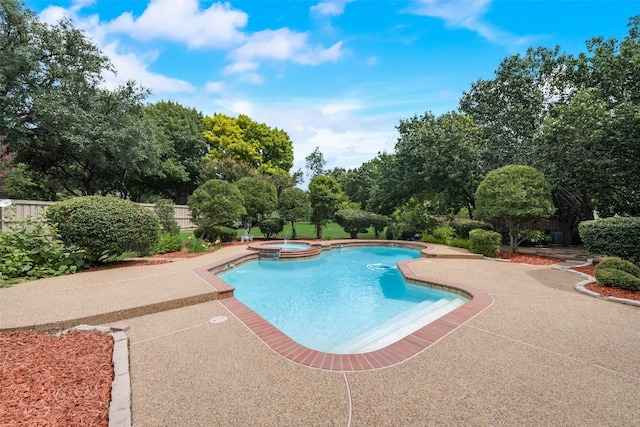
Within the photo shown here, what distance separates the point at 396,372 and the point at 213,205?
37.3 ft

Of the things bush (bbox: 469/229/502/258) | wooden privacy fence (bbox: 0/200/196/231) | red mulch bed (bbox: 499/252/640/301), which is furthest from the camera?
bush (bbox: 469/229/502/258)

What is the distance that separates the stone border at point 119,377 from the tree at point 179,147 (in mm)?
21953

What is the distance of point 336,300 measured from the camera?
6324mm

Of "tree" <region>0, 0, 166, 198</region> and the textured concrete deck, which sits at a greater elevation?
"tree" <region>0, 0, 166, 198</region>

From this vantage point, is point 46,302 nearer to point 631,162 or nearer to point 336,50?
point 336,50

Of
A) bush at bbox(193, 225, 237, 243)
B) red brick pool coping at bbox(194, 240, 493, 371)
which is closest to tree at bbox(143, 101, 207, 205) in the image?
bush at bbox(193, 225, 237, 243)

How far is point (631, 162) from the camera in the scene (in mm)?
9297

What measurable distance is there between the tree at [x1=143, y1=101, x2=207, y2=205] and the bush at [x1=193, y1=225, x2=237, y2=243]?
11959 mm

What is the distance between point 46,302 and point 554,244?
1895cm

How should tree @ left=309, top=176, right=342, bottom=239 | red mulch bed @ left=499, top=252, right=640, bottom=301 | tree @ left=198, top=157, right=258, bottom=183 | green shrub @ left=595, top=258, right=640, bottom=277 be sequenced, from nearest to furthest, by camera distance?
red mulch bed @ left=499, top=252, right=640, bottom=301
green shrub @ left=595, top=258, right=640, bottom=277
tree @ left=309, top=176, right=342, bottom=239
tree @ left=198, top=157, right=258, bottom=183

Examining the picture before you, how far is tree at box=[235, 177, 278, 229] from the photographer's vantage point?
15.2 meters

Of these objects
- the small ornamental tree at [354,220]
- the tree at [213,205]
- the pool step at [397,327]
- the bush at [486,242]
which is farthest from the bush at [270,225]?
the pool step at [397,327]

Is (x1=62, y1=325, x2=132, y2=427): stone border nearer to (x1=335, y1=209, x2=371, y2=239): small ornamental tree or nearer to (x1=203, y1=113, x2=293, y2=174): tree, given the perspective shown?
(x1=335, y1=209, x2=371, y2=239): small ornamental tree

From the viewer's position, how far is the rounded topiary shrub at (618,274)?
529 cm
